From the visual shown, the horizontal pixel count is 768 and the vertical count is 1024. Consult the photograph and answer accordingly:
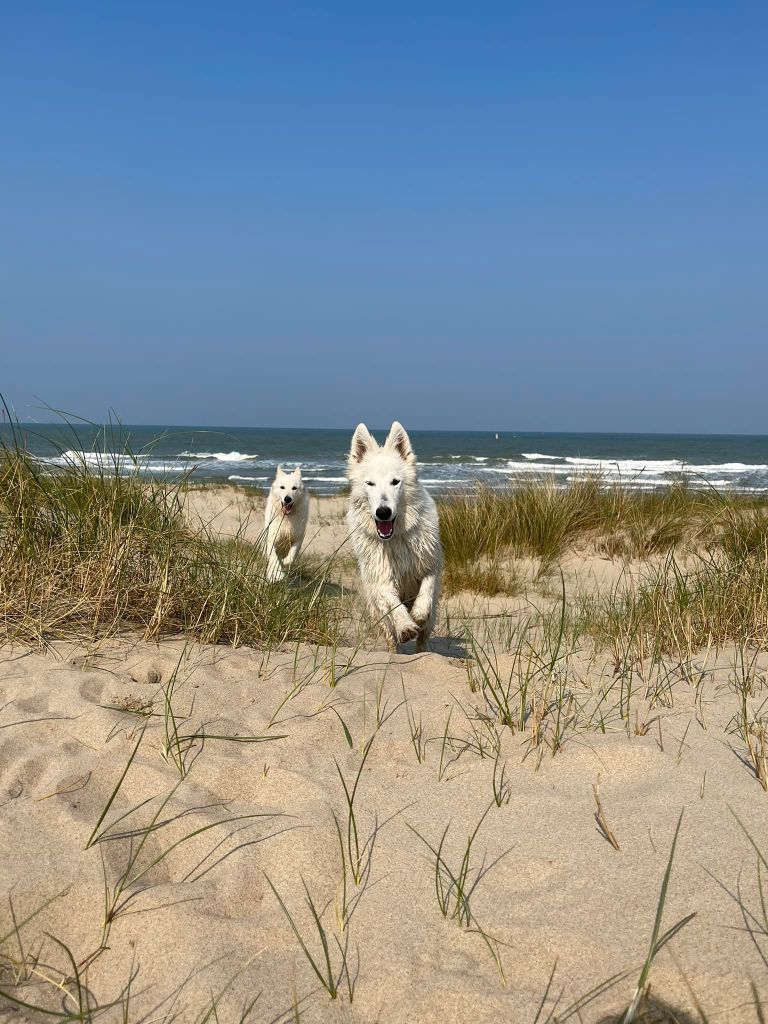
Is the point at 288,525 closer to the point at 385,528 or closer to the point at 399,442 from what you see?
the point at 399,442

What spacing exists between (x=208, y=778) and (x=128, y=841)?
387 mm

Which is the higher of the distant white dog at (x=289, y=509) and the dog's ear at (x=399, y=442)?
the dog's ear at (x=399, y=442)

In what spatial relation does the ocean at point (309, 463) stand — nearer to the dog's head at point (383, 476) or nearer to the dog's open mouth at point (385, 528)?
the dog's head at point (383, 476)

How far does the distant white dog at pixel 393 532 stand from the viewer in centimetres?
507

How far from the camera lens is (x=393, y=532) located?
5.23 metres

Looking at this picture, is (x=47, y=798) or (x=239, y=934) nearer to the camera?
(x=239, y=934)

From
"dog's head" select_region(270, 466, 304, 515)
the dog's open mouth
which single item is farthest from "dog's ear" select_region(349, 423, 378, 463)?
"dog's head" select_region(270, 466, 304, 515)

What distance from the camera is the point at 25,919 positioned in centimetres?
181

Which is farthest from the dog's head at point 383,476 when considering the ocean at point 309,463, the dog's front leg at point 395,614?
the ocean at point 309,463

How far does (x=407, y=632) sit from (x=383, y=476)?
1.14 m

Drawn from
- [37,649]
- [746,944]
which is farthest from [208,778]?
[746,944]

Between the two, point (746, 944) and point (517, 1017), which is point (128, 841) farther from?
point (746, 944)

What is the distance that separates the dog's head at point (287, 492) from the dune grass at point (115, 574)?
454 centimetres

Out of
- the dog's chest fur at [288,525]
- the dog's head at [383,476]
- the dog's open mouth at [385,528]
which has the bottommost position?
the dog's chest fur at [288,525]
